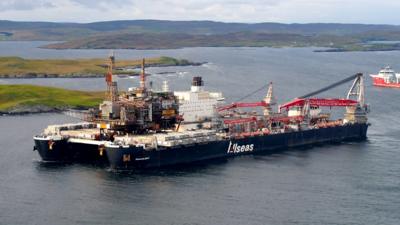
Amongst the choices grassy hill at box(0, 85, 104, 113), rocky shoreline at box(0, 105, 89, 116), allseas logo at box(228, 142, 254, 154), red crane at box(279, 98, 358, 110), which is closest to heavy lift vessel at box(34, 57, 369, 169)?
allseas logo at box(228, 142, 254, 154)

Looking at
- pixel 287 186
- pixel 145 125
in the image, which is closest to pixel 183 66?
pixel 145 125

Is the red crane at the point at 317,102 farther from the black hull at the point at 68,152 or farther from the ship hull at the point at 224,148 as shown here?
the black hull at the point at 68,152

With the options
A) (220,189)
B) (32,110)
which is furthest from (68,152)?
(32,110)

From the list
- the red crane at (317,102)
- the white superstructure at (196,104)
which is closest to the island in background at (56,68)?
the red crane at (317,102)

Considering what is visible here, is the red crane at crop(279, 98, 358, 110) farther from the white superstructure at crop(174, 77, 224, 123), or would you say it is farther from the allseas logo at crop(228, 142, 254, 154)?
the allseas logo at crop(228, 142, 254, 154)

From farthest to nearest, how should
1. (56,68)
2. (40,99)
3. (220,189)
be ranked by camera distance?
(56,68)
(40,99)
(220,189)

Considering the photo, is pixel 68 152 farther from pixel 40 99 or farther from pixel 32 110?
pixel 40 99
